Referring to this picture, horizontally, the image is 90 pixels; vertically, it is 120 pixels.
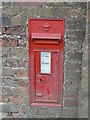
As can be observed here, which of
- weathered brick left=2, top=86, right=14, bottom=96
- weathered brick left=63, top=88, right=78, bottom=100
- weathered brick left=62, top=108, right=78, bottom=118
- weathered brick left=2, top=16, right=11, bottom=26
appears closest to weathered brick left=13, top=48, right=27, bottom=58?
weathered brick left=2, top=16, right=11, bottom=26

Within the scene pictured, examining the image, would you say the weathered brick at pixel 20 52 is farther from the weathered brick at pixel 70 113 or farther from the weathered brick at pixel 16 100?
the weathered brick at pixel 70 113

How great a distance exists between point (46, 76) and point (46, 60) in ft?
0.55

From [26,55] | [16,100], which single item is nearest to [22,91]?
[16,100]

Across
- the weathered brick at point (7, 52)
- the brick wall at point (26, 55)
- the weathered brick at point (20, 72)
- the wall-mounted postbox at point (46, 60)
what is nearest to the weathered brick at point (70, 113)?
the brick wall at point (26, 55)

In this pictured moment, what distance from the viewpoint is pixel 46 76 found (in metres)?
3.30

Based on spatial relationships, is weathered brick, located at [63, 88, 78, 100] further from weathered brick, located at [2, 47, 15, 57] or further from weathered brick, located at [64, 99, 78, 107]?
weathered brick, located at [2, 47, 15, 57]

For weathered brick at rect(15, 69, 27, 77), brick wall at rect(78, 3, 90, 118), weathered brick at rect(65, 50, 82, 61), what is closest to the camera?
brick wall at rect(78, 3, 90, 118)

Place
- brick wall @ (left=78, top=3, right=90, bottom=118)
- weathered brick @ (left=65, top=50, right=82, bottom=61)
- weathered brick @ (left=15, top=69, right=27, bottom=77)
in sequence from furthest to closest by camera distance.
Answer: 1. weathered brick @ (left=15, top=69, right=27, bottom=77)
2. weathered brick @ (left=65, top=50, right=82, bottom=61)
3. brick wall @ (left=78, top=3, right=90, bottom=118)

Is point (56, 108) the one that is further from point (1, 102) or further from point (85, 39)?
point (85, 39)

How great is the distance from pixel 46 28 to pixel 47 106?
0.81m

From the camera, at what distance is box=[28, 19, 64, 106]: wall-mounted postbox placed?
3172 mm

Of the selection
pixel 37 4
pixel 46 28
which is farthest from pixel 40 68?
pixel 37 4

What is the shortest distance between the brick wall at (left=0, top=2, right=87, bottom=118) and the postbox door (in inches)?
3.6

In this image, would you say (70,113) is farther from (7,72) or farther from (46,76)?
(7,72)
